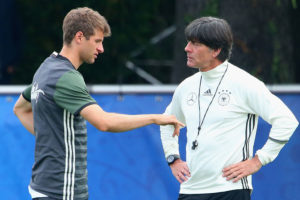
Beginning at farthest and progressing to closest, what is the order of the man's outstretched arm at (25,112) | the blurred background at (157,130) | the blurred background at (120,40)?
the blurred background at (120,40) < the blurred background at (157,130) < the man's outstretched arm at (25,112)

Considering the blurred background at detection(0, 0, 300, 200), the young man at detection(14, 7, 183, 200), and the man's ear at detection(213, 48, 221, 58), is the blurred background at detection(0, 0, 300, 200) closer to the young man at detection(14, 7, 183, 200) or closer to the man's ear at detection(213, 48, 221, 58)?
the man's ear at detection(213, 48, 221, 58)

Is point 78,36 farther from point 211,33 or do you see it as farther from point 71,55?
point 211,33

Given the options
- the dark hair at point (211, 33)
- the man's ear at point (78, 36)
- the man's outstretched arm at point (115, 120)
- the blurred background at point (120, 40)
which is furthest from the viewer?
the blurred background at point (120, 40)

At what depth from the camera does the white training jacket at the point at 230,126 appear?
4289 mm

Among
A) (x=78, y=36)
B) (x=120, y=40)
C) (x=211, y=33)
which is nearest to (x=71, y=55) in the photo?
(x=78, y=36)

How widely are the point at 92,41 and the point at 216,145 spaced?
1022 millimetres

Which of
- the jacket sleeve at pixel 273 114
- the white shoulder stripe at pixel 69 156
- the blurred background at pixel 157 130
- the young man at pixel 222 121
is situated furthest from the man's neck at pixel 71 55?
the blurred background at pixel 157 130

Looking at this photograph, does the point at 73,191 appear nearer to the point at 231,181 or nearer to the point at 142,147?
the point at 231,181

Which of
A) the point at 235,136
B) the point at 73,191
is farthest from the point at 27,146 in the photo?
the point at 235,136

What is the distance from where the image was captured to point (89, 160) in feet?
19.4

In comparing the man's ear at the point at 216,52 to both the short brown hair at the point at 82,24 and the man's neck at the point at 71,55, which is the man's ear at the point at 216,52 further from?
the man's neck at the point at 71,55

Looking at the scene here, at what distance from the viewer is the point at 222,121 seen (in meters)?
4.36

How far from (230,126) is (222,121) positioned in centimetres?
6

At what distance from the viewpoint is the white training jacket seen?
4289 millimetres
